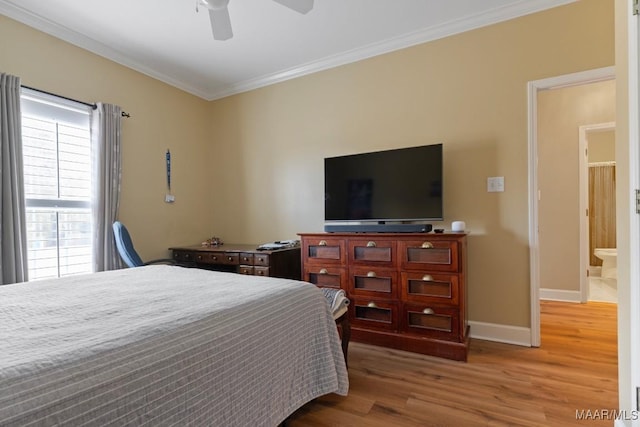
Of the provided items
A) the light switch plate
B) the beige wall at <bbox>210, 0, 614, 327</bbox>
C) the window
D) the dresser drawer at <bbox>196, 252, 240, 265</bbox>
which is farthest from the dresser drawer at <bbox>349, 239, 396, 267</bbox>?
the window

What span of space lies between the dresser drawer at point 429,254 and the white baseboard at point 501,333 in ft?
2.60

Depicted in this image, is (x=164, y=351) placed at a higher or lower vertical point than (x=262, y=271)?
higher

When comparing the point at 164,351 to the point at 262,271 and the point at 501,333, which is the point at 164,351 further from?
the point at 501,333

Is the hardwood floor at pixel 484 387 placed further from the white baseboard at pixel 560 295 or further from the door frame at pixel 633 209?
the white baseboard at pixel 560 295

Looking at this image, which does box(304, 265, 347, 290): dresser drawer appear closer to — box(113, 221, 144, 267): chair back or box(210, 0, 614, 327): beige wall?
box(210, 0, 614, 327): beige wall

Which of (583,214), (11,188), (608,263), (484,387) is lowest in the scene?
(484,387)

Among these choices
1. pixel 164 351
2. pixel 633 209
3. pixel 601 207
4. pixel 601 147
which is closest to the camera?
pixel 164 351

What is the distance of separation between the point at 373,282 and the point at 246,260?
1271 mm

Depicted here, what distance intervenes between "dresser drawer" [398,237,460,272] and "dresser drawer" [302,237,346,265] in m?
0.51

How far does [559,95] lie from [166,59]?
14.8 ft

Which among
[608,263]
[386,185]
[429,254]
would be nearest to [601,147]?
[608,263]

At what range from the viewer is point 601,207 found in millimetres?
5664

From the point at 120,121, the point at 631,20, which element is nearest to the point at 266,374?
the point at 631,20

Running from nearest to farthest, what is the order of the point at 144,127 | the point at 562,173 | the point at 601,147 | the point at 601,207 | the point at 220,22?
the point at 220,22
the point at 144,127
the point at 562,173
the point at 601,147
the point at 601,207
